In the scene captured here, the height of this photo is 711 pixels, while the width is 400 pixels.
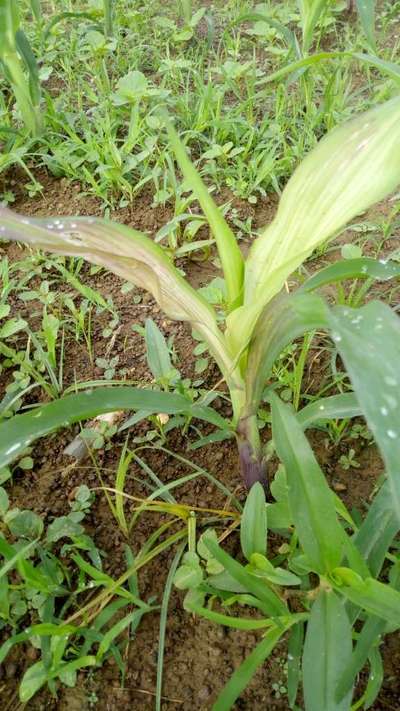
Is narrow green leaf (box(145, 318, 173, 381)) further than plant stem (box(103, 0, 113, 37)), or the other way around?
plant stem (box(103, 0, 113, 37))

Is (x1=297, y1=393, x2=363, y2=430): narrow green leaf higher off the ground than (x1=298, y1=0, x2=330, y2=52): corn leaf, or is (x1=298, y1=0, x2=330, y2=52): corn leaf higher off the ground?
(x1=298, y1=0, x2=330, y2=52): corn leaf

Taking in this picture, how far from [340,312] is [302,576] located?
1.39 feet

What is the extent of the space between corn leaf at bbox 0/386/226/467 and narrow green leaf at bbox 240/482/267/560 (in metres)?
0.15

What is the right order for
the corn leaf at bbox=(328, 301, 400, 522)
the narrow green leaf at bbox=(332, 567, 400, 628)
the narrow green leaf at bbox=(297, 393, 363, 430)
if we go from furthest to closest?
the narrow green leaf at bbox=(297, 393, 363, 430) → the narrow green leaf at bbox=(332, 567, 400, 628) → the corn leaf at bbox=(328, 301, 400, 522)

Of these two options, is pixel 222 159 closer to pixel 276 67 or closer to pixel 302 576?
pixel 276 67

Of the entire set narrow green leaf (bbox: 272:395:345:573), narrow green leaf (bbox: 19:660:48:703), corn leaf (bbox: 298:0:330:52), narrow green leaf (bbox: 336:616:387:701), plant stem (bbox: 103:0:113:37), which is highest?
plant stem (bbox: 103:0:113:37)

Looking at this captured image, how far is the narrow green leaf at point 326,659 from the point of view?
0.60 m

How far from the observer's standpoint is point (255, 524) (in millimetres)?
751

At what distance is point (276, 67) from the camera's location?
73.4 inches

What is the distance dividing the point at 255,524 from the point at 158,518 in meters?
0.24

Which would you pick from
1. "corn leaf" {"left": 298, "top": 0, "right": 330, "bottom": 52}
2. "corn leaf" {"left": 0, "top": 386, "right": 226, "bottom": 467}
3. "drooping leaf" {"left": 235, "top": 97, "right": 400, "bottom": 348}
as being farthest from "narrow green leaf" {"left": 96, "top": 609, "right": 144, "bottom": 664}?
"corn leaf" {"left": 298, "top": 0, "right": 330, "bottom": 52}

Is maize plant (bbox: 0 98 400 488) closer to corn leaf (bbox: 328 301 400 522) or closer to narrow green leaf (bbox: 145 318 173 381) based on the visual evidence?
corn leaf (bbox: 328 301 400 522)

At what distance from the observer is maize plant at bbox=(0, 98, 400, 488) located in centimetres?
64

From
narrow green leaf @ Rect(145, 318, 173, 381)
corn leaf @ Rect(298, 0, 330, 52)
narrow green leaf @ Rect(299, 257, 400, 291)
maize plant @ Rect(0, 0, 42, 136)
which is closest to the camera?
narrow green leaf @ Rect(299, 257, 400, 291)
